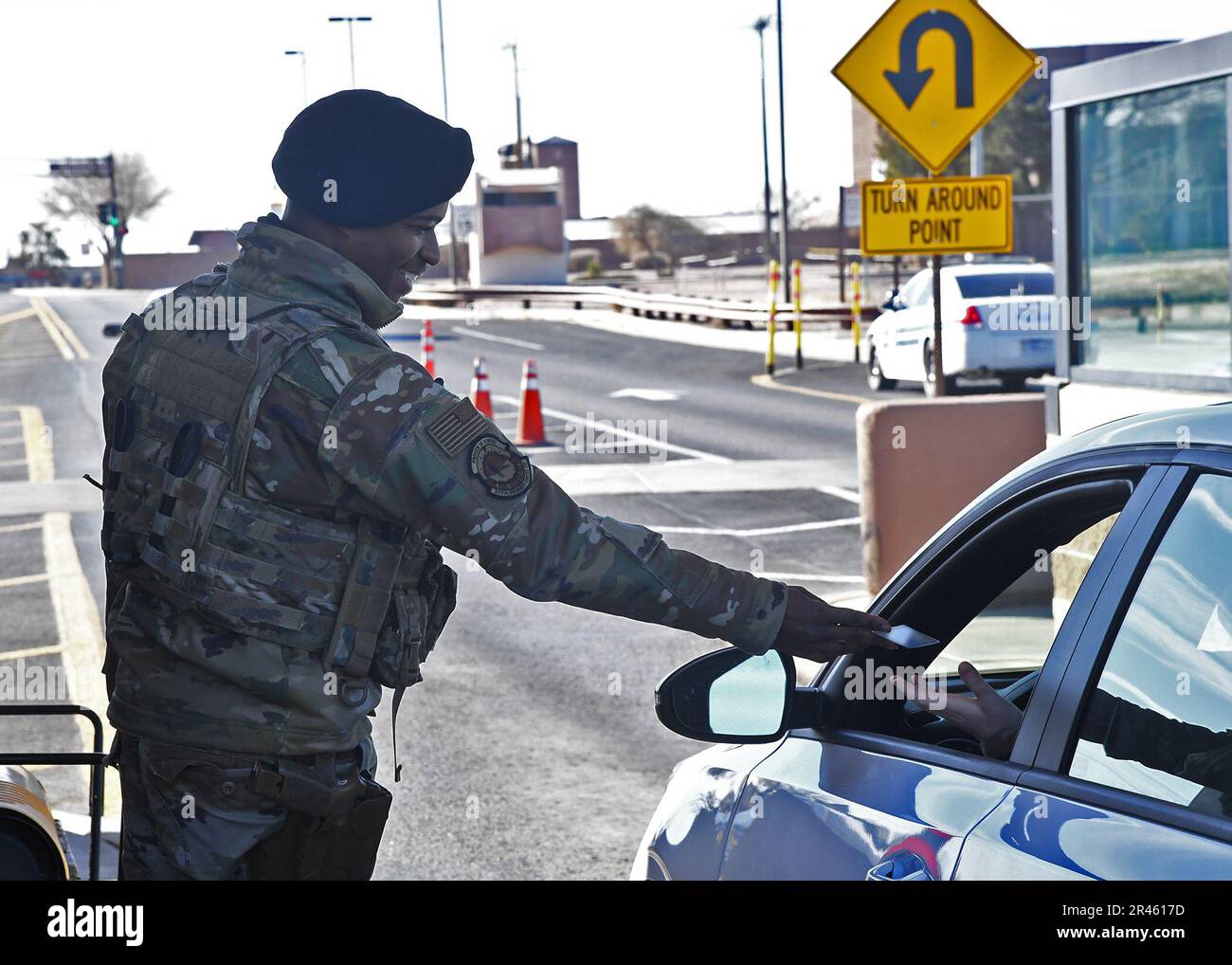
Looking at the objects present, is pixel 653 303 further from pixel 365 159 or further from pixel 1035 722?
pixel 1035 722

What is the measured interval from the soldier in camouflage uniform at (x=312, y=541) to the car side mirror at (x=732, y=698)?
0.11 meters

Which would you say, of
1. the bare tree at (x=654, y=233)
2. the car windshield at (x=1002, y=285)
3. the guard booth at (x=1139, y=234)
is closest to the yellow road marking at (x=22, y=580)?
the guard booth at (x=1139, y=234)

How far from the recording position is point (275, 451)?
269cm

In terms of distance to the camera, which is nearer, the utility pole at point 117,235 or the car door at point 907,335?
the car door at point 907,335

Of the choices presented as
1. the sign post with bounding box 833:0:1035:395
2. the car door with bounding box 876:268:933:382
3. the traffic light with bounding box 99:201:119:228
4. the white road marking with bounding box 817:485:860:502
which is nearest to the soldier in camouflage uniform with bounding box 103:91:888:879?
the sign post with bounding box 833:0:1035:395

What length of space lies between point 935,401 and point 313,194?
703 centimetres

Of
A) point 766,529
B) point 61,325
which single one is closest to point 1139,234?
point 766,529

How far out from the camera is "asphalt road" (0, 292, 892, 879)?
20.0ft

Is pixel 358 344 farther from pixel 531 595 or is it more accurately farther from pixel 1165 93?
pixel 1165 93

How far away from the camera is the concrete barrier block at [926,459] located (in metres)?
9.45

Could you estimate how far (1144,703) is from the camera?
2320mm

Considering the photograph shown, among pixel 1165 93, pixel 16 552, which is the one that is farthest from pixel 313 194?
pixel 16 552

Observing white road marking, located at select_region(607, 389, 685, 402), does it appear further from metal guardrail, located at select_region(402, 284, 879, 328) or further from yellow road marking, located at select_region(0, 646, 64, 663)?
yellow road marking, located at select_region(0, 646, 64, 663)

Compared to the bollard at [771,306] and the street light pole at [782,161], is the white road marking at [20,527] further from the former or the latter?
the street light pole at [782,161]
